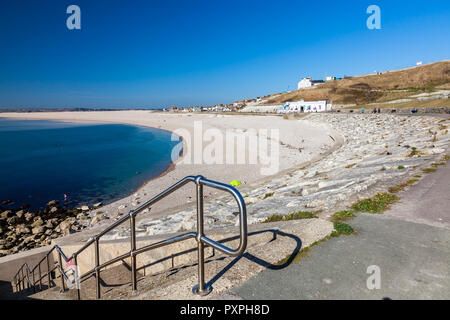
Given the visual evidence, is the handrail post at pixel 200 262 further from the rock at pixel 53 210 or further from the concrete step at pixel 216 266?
the rock at pixel 53 210

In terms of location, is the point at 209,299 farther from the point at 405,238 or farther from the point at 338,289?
the point at 405,238

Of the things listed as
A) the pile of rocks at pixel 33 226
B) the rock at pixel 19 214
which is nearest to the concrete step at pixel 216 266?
the pile of rocks at pixel 33 226

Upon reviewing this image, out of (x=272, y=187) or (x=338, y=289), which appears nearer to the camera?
(x=338, y=289)

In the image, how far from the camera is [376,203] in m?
4.95

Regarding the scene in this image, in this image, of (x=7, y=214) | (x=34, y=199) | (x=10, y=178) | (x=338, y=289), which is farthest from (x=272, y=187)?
(x=10, y=178)

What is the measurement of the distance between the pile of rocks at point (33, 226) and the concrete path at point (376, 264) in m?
11.8

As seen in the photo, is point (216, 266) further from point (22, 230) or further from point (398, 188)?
point (22, 230)

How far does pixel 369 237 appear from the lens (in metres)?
3.70

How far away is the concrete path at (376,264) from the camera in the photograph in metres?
2.56

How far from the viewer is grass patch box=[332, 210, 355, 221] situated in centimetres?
441
